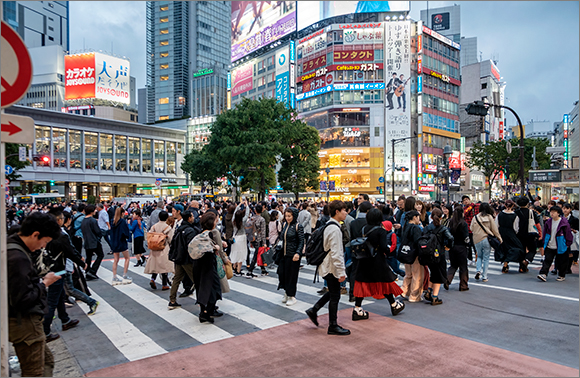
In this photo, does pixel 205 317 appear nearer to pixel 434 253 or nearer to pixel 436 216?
pixel 434 253

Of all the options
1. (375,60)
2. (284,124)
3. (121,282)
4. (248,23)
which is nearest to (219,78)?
(248,23)

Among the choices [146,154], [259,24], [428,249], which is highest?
[259,24]

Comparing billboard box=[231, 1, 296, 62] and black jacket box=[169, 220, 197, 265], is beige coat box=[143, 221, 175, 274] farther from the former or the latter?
billboard box=[231, 1, 296, 62]

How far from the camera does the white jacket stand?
5.70 metres

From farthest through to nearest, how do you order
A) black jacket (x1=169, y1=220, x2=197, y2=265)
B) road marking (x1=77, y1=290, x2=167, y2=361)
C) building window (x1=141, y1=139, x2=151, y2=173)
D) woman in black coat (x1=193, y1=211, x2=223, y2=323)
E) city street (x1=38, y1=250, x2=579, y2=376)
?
building window (x1=141, y1=139, x2=151, y2=173) < black jacket (x1=169, y1=220, x2=197, y2=265) < woman in black coat (x1=193, y1=211, x2=223, y2=323) < road marking (x1=77, y1=290, x2=167, y2=361) < city street (x1=38, y1=250, x2=579, y2=376)

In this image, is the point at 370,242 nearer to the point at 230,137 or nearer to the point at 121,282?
the point at 121,282

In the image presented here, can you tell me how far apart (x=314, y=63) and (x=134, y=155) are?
3834cm

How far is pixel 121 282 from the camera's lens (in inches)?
A: 382

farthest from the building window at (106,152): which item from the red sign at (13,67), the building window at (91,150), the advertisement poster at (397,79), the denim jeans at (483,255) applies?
the red sign at (13,67)

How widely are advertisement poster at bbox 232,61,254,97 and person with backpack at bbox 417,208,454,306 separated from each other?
235 ft

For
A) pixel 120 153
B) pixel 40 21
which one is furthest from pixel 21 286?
pixel 40 21

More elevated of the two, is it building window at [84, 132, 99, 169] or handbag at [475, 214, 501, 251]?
building window at [84, 132, 99, 169]

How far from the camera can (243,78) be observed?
78.4 meters

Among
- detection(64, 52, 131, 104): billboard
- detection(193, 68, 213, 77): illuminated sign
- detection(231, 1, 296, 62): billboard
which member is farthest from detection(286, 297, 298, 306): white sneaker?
detection(193, 68, 213, 77): illuminated sign
